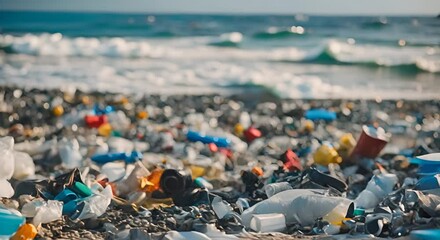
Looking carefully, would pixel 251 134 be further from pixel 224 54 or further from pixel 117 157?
pixel 224 54

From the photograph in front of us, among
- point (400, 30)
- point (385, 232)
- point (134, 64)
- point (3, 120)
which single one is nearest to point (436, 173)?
point (385, 232)

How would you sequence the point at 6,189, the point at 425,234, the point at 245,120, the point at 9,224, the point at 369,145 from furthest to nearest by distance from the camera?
the point at 245,120 < the point at 369,145 < the point at 6,189 < the point at 9,224 < the point at 425,234

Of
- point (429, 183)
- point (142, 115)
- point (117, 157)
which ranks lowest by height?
point (142, 115)

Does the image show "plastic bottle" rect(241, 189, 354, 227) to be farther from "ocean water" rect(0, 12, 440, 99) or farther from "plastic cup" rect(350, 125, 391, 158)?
"ocean water" rect(0, 12, 440, 99)

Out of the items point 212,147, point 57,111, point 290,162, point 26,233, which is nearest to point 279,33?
point 57,111

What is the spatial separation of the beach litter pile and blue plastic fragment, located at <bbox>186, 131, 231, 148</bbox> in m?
0.01

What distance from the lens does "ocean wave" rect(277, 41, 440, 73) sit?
48.1 ft

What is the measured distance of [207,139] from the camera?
20.9ft

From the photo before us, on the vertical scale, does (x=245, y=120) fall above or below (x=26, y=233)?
below

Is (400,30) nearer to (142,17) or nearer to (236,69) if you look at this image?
(236,69)

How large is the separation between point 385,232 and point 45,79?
10.5 meters

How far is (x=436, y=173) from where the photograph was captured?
3639 mm

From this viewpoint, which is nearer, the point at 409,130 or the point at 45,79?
the point at 409,130

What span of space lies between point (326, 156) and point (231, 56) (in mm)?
11743
